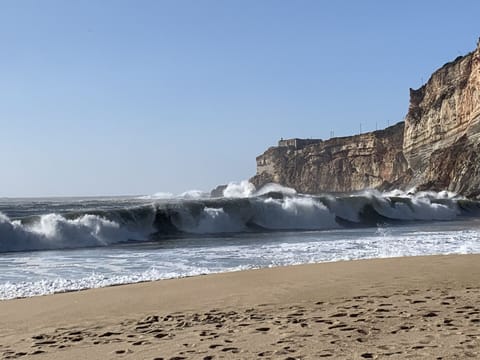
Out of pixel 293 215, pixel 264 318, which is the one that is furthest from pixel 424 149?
pixel 264 318

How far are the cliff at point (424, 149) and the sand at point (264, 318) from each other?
122 ft

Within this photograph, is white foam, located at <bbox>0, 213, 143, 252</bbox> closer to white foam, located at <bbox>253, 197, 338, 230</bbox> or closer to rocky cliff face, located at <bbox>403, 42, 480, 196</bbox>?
white foam, located at <bbox>253, 197, 338, 230</bbox>

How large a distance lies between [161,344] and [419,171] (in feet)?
183

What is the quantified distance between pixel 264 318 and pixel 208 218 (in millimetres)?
20693

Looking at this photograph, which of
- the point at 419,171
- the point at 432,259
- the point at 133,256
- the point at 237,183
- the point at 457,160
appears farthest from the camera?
the point at 237,183

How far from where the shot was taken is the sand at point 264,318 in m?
4.56

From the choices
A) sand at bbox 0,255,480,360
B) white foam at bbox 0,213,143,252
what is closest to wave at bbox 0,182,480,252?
white foam at bbox 0,213,143,252

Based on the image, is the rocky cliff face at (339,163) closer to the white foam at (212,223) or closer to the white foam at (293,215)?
the white foam at (293,215)

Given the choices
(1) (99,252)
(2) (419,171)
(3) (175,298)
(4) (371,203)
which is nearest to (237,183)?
(2) (419,171)

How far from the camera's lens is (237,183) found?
12288 centimetres

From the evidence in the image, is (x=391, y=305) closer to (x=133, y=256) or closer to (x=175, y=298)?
(x=175, y=298)

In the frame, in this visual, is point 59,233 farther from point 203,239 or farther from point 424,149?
point 424,149

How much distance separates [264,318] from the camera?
235 inches

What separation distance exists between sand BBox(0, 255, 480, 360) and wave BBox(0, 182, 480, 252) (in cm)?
1156
